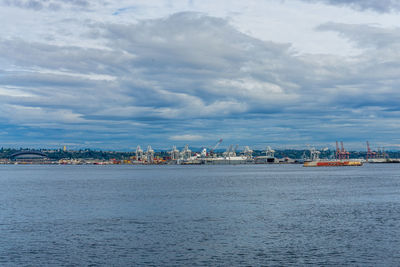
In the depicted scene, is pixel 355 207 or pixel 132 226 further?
pixel 355 207

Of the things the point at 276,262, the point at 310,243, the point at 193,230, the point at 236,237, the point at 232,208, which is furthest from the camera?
the point at 232,208

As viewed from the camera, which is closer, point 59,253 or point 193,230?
point 59,253

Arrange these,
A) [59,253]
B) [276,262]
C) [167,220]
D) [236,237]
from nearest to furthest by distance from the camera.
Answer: [276,262] → [59,253] → [236,237] → [167,220]

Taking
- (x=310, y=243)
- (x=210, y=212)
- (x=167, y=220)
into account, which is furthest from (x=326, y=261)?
(x=210, y=212)

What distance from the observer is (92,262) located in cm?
2983

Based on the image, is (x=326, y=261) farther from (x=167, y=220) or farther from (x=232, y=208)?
(x=232, y=208)

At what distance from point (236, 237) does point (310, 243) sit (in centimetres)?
610

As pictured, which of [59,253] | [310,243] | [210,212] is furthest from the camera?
[210,212]

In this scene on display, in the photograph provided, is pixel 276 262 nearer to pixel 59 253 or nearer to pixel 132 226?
pixel 59 253

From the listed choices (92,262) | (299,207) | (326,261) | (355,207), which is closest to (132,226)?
(92,262)

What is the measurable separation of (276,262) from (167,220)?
793 inches

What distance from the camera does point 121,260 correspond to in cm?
3039

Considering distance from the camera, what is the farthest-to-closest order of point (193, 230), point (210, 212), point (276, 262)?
point (210, 212) < point (193, 230) < point (276, 262)

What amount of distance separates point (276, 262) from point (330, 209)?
2968cm
